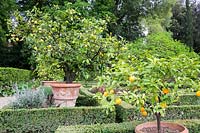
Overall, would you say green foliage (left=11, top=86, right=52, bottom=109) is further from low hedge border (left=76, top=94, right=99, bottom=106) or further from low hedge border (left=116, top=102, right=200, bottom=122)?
low hedge border (left=116, top=102, right=200, bottom=122)

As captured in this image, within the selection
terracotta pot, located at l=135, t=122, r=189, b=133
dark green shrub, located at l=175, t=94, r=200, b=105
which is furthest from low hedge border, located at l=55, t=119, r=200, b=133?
dark green shrub, located at l=175, t=94, r=200, b=105

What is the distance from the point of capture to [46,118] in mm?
4875

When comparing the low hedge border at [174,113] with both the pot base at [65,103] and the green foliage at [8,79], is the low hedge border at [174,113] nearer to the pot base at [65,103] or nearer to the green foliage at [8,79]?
the pot base at [65,103]

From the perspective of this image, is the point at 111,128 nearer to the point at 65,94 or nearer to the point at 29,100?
the point at 65,94

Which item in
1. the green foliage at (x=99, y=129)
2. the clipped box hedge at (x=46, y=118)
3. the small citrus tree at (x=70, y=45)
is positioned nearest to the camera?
the green foliage at (x=99, y=129)

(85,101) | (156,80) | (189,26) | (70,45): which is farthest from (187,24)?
(156,80)

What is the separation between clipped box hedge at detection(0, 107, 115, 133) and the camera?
15.7 feet

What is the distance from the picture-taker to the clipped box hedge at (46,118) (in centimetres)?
480

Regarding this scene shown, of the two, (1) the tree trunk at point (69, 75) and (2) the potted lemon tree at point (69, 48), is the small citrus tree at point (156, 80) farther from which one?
(1) the tree trunk at point (69, 75)

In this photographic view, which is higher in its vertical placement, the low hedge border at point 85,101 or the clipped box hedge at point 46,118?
the low hedge border at point 85,101

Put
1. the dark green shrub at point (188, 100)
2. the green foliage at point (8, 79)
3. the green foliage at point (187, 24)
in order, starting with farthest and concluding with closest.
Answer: the green foliage at point (187, 24) → the green foliage at point (8, 79) → the dark green shrub at point (188, 100)

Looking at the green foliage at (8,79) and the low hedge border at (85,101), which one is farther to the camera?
the green foliage at (8,79)

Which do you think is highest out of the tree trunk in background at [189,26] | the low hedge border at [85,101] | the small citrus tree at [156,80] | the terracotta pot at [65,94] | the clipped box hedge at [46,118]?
the tree trunk in background at [189,26]

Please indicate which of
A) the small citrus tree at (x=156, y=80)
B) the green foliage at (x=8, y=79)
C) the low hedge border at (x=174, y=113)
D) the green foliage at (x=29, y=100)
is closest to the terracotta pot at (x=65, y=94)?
the green foliage at (x=29, y=100)
